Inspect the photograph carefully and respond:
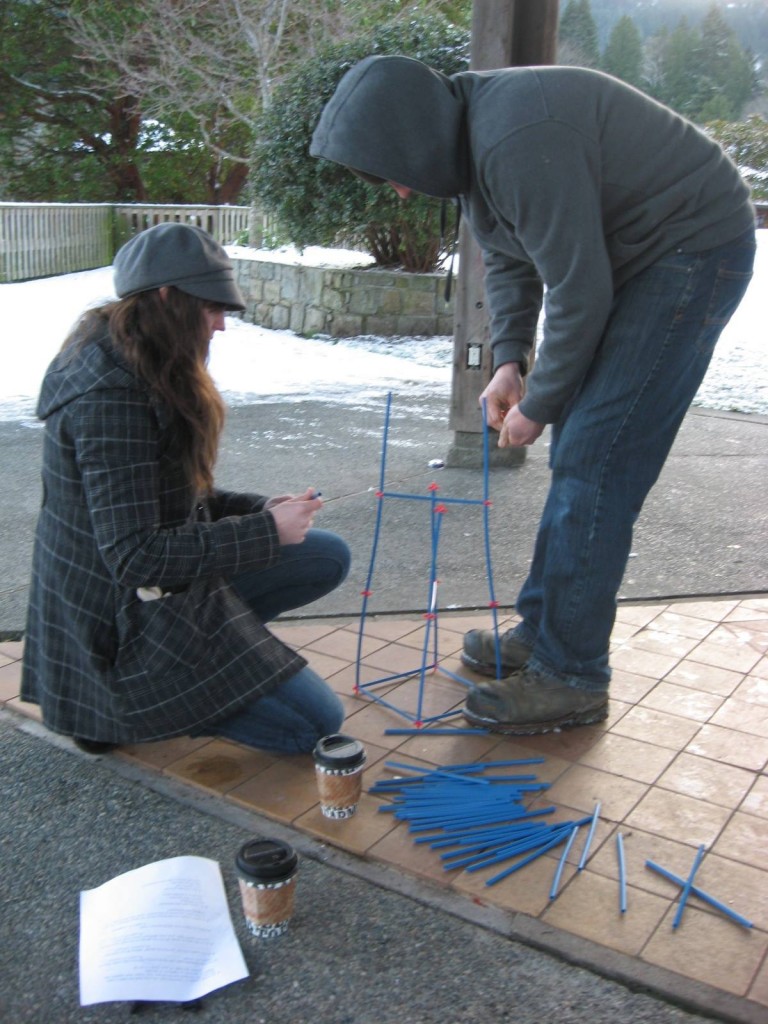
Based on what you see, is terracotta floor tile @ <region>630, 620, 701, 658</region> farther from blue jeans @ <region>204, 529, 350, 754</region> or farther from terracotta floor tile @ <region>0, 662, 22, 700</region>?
terracotta floor tile @ <region>0, 662, 22, 700</region>

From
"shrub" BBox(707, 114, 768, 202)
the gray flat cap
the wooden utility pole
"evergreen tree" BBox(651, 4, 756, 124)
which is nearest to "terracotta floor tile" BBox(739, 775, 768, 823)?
the gray flat cap

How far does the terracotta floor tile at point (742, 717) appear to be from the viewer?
276cm

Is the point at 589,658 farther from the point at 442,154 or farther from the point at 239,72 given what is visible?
the point at 239,72

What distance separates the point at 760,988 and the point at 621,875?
36 centimetres

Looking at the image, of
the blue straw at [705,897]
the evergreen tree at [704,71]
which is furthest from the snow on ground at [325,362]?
the blue straw at [705,897]

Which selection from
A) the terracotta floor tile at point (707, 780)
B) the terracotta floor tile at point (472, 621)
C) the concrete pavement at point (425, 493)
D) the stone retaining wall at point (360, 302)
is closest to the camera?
the terracotta floor tile at point (707, 780)

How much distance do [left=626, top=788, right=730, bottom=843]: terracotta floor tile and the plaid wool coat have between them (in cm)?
91

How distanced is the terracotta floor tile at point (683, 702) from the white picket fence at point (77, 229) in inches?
410

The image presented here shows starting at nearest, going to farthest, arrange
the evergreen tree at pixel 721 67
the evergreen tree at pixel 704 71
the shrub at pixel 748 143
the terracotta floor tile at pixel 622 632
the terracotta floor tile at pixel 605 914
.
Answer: the terracotta floor tile at pixel 605 914, the terracotta floor tile at pixel 622 632, the evergreen tree at pixel 704 71, the evergreen tree at pixel 721 67, the shrub at pixel 748 143

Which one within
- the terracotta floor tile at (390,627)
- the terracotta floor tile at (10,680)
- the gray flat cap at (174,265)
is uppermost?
the gray flat cap at (174,265)

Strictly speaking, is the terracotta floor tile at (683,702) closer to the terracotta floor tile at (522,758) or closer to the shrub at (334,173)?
the terracotta floor tile at (522,758)

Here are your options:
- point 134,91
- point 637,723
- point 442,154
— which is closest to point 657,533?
point 637,723

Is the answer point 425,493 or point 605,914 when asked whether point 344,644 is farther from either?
point 425,493

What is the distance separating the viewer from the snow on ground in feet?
25.6
